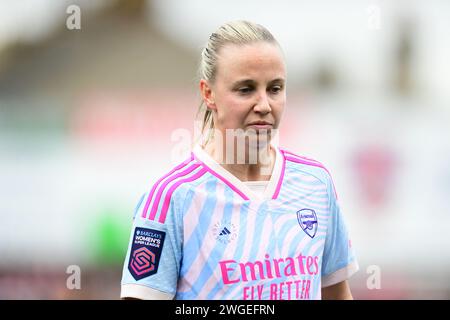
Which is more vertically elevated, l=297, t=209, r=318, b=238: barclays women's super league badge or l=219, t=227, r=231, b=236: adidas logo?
l=297, t=209, r=318, b=238: barclays women's super league badge

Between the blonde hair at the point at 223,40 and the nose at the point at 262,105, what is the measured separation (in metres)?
0.17

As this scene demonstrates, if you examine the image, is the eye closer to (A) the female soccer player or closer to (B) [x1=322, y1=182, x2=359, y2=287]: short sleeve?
(A) the female soccer player

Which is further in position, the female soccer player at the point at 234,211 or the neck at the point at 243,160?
the neck at the point at 243,160

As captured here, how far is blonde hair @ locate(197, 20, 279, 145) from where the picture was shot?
2.30m

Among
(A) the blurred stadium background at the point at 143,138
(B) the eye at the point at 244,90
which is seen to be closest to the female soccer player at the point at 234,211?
(B) the eye at the point at 244,90

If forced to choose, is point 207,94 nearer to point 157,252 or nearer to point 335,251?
point 157,252

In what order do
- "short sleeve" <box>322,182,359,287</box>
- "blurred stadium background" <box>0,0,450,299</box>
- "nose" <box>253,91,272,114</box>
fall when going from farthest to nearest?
"blurred stadium background" <box>0,0,450,299</box>, "short sleeve" <box>322,182,359,287</box>, "nose" <box>253,91,272,114</box>

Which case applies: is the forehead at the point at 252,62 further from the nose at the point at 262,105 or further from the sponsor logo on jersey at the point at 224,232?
the sponsor logo on jersey at the point at 224,232

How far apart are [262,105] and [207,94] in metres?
0.24

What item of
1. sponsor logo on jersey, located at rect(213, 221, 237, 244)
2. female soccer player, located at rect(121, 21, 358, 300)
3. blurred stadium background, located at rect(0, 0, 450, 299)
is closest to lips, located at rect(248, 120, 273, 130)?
female soccer player, located at rect(121, 21, 358, 300)

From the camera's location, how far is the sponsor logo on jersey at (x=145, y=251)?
2.24 m

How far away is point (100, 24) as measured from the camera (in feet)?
25.6
